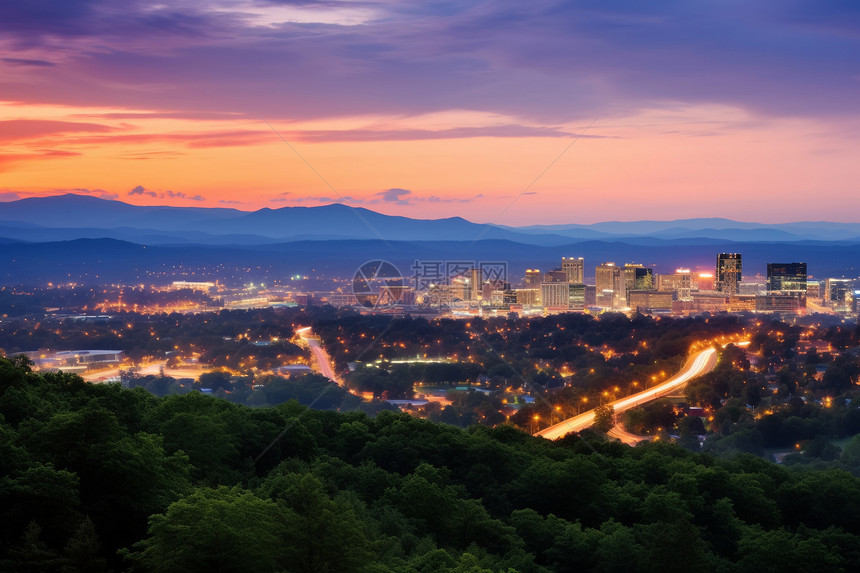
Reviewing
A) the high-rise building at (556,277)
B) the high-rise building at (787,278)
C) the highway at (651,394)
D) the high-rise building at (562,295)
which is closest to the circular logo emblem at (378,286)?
the high-rise building at (562,295)

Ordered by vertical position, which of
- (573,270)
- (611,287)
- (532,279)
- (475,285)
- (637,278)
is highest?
(573,270)

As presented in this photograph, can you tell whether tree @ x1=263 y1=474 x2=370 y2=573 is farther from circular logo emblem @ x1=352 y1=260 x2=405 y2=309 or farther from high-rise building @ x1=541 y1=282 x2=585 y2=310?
high-rise building @ x1=541 y1=282 x2=585 y2=310

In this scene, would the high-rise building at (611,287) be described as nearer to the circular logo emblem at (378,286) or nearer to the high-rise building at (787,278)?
the high-rise building at (787,278)

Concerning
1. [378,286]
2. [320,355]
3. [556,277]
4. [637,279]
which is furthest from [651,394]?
[556,277]

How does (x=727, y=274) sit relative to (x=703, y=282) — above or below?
above

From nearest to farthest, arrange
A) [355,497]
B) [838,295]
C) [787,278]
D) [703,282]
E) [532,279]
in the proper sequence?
[355,497], [838,295], [787,278], [532,279], [703,282]

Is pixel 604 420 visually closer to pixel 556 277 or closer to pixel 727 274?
pixel 556 277

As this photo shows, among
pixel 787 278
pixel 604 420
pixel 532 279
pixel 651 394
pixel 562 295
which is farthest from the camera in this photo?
pixel 532 279
